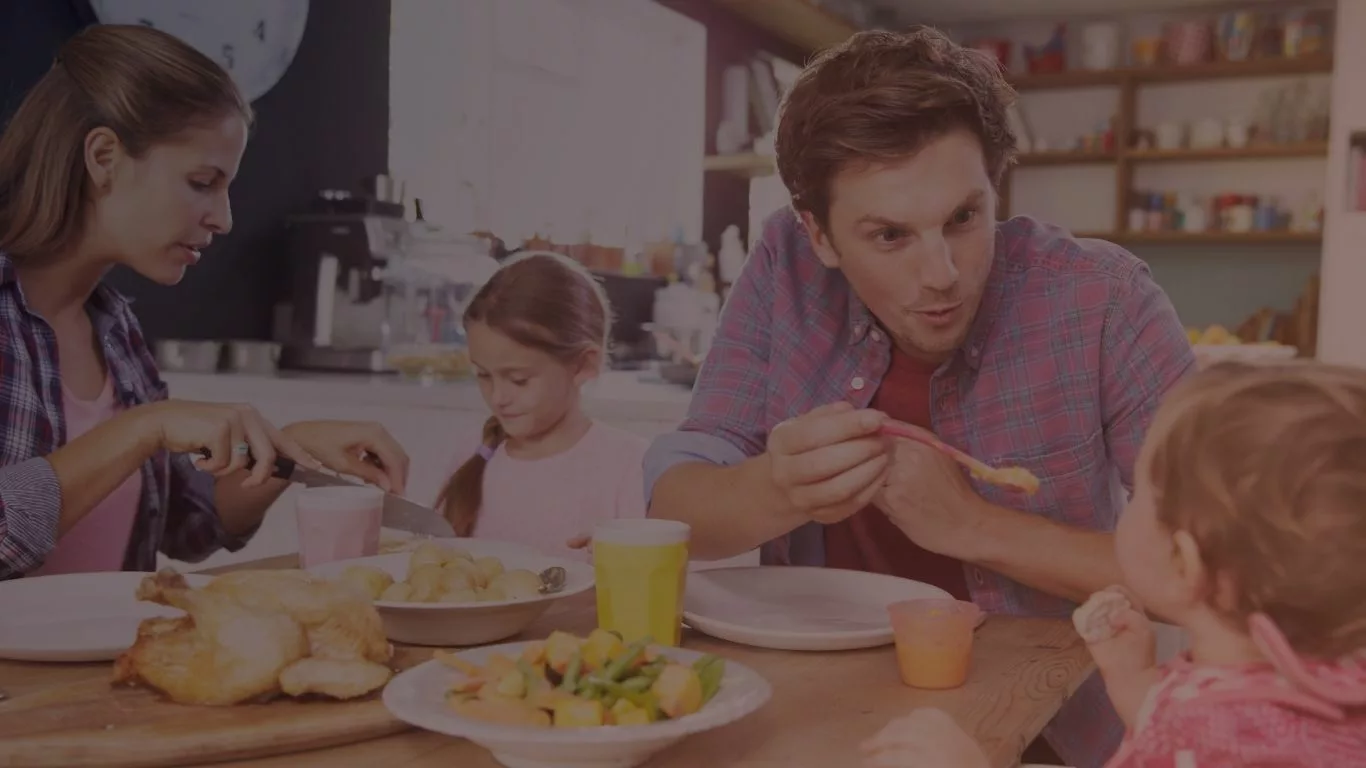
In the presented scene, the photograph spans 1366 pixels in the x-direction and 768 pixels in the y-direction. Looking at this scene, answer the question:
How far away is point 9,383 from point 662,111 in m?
3.01

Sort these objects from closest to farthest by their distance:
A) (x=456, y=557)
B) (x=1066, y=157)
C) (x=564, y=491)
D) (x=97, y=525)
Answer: (x=456, y=557) < (x=97, y=525) < (x=564, y=491) < (x=1066, y=157)

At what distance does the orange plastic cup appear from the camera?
1.02 meters

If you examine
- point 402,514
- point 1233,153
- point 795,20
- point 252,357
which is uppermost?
point 795,20

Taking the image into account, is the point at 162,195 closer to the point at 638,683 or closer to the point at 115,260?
the point at 115,260

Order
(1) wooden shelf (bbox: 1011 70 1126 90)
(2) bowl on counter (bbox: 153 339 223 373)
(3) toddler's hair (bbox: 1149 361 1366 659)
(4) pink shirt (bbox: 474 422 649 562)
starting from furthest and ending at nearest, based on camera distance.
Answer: (1) wooden shelf (bbox: 1011 70 1126 90), (2) bowl on counter (bbox: 153 339 223 373), (4) pink shirt (bbox: 474 422 649 562), (3) toddler's hair (bbox: 1149 361 1366 659)

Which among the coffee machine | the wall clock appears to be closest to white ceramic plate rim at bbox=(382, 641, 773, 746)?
the wall clock

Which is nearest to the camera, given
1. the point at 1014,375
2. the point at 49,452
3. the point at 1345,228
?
the point at 1014,375

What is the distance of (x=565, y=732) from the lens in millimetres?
781

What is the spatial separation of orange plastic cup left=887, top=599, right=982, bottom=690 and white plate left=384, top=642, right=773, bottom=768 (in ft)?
0.61

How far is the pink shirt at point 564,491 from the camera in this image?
2320 mm

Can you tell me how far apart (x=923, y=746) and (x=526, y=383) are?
1679mm

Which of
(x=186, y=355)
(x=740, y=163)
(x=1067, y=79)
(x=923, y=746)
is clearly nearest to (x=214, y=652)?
(x=923, y=746)

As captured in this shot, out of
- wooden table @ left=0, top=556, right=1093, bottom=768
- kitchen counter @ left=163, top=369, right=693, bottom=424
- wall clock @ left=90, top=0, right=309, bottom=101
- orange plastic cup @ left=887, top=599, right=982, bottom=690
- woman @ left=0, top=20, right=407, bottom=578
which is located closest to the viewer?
wooden table @ left=0, top=556, right=1093, bottom=768

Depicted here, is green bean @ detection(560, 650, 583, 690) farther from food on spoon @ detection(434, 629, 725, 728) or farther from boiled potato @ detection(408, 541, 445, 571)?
boiled potato @ detection(408, 541, 445, 571)
